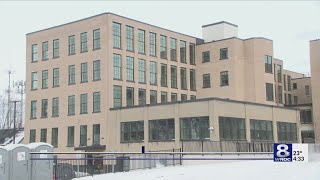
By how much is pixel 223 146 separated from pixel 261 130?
11.9 metres

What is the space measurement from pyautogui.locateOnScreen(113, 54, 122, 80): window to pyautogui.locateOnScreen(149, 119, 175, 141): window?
9150mm

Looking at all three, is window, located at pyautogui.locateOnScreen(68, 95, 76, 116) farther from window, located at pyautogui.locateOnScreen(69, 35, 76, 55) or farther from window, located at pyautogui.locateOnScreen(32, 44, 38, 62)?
window, located at pyautogui.locateOnScreen(32, 44, 38, 62)

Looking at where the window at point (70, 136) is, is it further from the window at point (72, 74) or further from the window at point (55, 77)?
the window at point (55, 77)

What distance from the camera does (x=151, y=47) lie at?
233 feet

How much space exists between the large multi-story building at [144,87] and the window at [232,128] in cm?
11

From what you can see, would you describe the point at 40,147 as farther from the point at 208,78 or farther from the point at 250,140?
the point at 208,78

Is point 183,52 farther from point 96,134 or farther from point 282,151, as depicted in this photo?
point 282,151

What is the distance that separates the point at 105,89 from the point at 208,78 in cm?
1885

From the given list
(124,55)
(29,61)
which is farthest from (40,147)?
(29,61)

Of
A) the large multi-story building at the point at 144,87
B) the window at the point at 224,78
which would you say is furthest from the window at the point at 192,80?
the window at the point at 224,78

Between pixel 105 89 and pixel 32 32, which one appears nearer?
pixel 105 89

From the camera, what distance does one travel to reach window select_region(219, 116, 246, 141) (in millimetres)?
54781

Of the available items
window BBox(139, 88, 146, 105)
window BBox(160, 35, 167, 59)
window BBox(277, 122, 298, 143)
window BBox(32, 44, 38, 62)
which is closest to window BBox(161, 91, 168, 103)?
window BBox(139, 88, 146, 105)

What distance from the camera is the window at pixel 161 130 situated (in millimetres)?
56753
